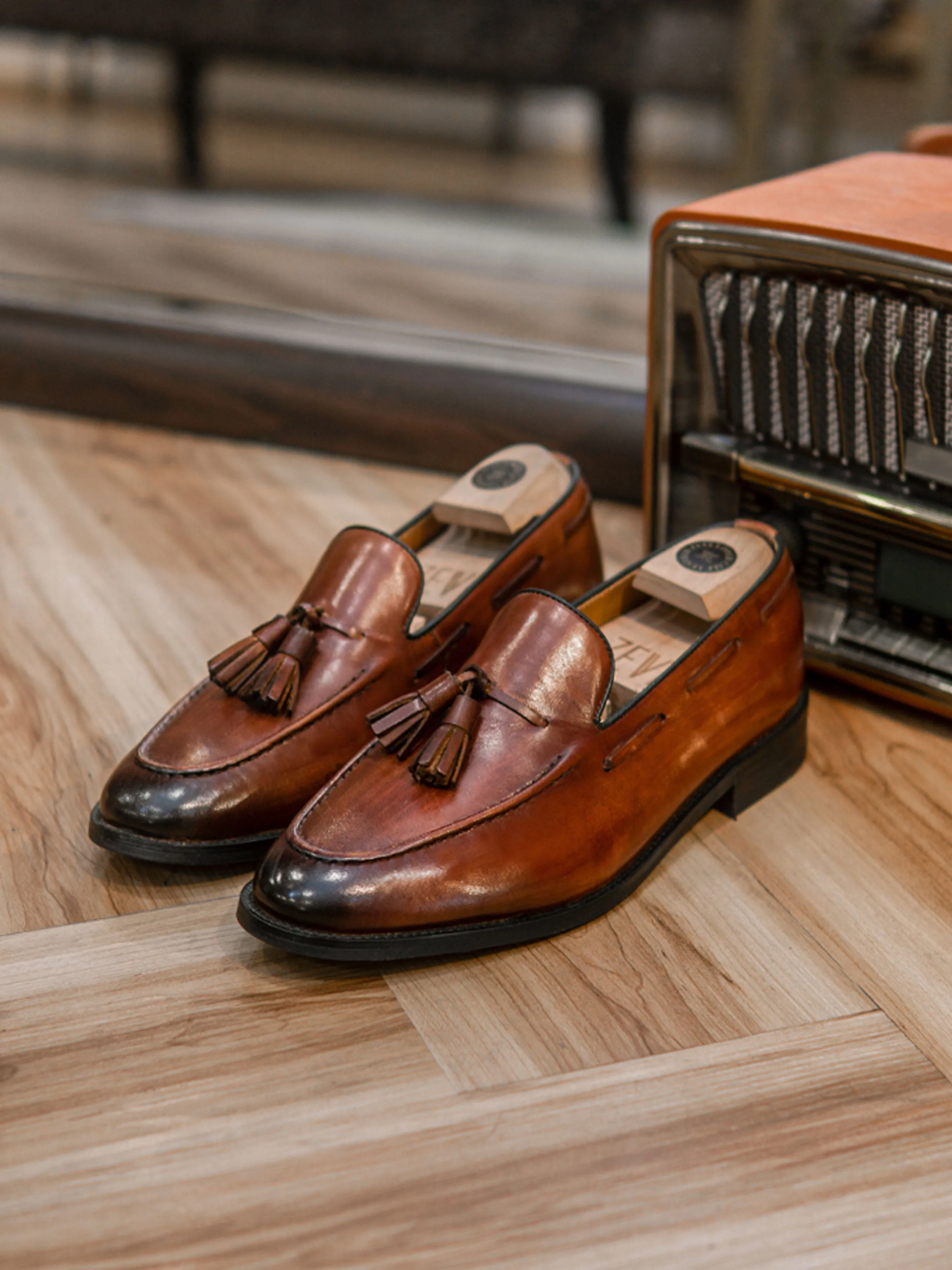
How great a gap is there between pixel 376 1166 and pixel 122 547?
734 mm

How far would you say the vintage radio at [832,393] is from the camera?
814mm

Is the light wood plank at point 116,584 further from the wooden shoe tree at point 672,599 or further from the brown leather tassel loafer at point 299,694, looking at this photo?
the wooden shoe tree at point 672,599

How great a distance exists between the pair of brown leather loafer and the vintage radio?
107mm

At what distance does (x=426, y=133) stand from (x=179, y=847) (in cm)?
107

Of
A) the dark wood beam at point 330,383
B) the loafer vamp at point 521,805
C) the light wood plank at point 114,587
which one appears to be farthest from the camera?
the dark wood beam at point 330,383

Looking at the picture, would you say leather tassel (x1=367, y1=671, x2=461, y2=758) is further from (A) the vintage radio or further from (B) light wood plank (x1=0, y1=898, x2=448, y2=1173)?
(A) the vintage radio

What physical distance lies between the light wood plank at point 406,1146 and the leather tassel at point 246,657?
0.15 m

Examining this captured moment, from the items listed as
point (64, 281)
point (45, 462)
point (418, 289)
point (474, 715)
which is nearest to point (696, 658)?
point (474, 715)

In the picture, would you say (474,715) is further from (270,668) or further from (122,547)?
(122,547)

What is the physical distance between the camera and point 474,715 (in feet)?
2.16

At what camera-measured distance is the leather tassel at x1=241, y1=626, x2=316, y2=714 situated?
703 millimetres

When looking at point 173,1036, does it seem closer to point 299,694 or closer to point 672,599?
point 299,694

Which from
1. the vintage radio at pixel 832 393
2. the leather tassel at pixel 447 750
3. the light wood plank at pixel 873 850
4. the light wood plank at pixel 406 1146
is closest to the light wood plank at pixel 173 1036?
the light wood plank at pixel 406 1146

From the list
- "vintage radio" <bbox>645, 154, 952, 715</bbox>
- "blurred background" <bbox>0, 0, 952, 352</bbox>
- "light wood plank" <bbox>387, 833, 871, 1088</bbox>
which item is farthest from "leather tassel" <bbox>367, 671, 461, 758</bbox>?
"blurred background" <bbox>0, 0, 952, 352</bbox>
